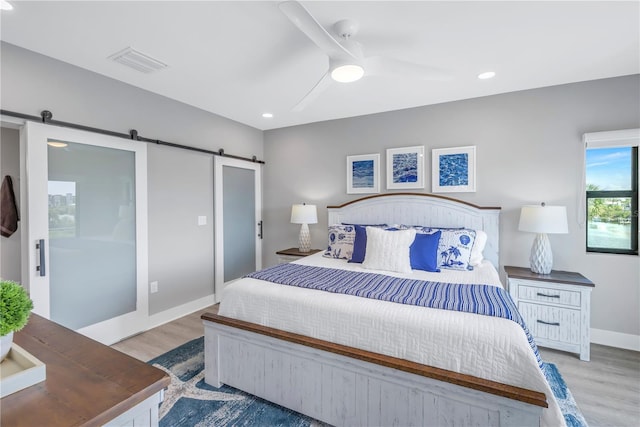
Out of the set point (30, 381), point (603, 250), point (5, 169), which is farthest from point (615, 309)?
point (5, 169)

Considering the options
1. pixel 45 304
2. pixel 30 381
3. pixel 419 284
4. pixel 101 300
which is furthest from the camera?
→ pixel 101 300

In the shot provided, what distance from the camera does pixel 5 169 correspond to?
3.00m

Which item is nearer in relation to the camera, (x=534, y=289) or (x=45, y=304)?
(x=45, y=304)

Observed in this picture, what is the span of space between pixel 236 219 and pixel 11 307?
11.3ft

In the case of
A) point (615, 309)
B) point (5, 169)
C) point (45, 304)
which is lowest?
point (615, 309)

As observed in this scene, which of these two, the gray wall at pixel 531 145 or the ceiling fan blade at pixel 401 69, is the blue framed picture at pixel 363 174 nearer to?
the gray wall at pixel 531 145

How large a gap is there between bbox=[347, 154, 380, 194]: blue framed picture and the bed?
172 cm

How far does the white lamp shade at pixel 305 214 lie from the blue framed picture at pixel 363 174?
57 centimetres

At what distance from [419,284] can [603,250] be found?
88.0 inches

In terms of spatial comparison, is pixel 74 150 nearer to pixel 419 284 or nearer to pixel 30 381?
pixel 30 381

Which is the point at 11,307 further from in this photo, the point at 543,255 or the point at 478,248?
the point at 543,255

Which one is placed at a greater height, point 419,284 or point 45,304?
point 419,284

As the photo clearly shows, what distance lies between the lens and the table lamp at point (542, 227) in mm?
2695

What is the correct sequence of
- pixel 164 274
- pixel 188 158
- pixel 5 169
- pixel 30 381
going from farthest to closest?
pixel 188 158 → pixel 164 274 → pixel 5 169 → pixel 30 381
